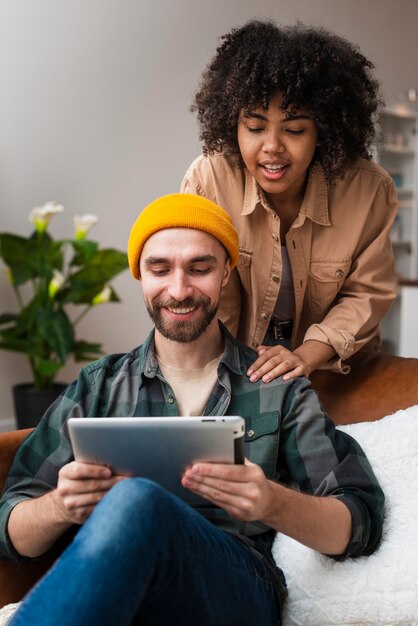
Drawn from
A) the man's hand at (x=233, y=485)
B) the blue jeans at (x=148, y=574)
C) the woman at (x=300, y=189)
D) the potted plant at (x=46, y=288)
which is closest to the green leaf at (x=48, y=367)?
the potted plant at (x=46, y=288)

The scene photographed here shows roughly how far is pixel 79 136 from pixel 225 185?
9.86 feet

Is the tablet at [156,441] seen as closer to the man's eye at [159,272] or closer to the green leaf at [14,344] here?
the man's eye at [159,272]

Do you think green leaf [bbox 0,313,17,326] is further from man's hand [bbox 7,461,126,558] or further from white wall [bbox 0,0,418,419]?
man's hand [bbox 7,461,126,558]

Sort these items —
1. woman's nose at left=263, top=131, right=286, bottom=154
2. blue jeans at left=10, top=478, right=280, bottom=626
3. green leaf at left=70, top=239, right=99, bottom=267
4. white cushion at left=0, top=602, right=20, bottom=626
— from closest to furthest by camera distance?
blue jeans at left=10, top=478, right=280, bottom=626 → white cushion at left=0, top=602, right=20, bottom=626 → woman's nose at left=263, top=131, right=286, bottom=154 → green leaf at left=70, top=239, right=99, bottom=267

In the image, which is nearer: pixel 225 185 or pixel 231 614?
pixel 231 614

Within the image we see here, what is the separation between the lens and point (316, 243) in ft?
6.80

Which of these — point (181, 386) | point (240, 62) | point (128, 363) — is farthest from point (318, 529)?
point (240, 62)

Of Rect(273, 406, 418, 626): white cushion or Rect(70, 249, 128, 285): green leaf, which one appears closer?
Rect(273, 406, 418, 626): white cushion

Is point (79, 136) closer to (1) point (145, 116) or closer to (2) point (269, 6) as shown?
(1) point (145, 116)

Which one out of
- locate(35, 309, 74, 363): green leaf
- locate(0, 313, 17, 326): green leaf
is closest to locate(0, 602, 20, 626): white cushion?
locate(35, 309, 74, 363): green leaf

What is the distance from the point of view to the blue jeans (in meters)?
1.07

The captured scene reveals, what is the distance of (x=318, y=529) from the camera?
134 centimetres

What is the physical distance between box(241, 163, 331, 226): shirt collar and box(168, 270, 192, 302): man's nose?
1.59 ft

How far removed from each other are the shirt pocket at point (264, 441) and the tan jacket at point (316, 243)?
49 centimetres
